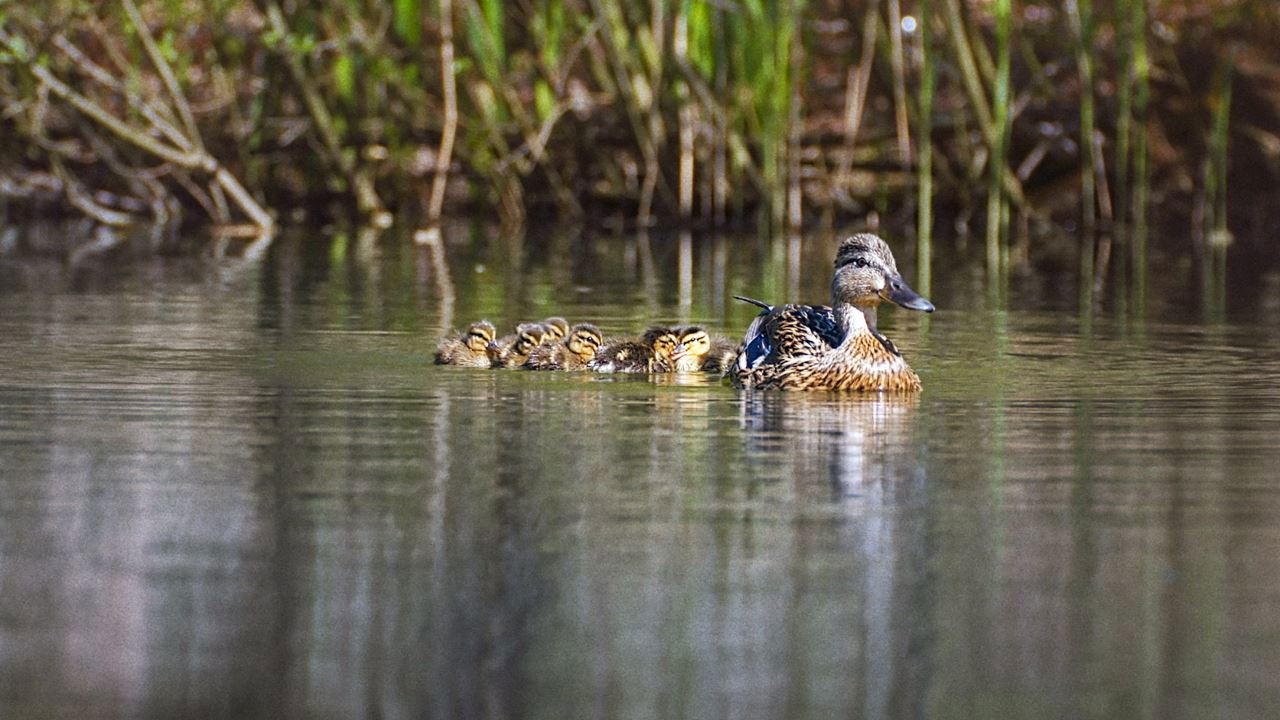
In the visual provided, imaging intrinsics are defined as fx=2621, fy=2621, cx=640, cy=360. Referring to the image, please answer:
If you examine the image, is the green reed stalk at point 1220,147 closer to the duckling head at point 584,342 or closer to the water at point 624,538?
the water at point 624,538

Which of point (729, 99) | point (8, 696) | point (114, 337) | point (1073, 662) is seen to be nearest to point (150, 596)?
point (8, 696)

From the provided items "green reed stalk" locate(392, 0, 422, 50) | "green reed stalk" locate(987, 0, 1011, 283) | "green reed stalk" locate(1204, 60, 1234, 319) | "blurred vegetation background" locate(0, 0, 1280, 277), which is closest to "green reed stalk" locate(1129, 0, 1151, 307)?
"blurred vegetation background" locate(0, 0, 1280, 277)

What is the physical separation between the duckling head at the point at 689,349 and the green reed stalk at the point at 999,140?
8214mm

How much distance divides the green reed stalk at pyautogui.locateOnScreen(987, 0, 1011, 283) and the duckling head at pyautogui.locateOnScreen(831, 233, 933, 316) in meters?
8.46

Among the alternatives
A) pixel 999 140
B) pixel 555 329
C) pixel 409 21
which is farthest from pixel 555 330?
pixel 409 21

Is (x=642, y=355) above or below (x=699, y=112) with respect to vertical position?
below

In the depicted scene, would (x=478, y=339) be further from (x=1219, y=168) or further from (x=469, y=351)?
(x=1219, y=168)

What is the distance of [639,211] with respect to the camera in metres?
24.0

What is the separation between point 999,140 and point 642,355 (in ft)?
33.2

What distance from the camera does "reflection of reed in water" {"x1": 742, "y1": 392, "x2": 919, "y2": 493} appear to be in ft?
24.7

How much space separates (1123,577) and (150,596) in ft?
7.16

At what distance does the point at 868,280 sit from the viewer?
407 inches

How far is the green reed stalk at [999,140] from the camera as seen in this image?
1980 cm

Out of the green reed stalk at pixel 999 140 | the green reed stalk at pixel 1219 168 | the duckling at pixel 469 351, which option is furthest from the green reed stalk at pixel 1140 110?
the duckling at pixel 469 351
